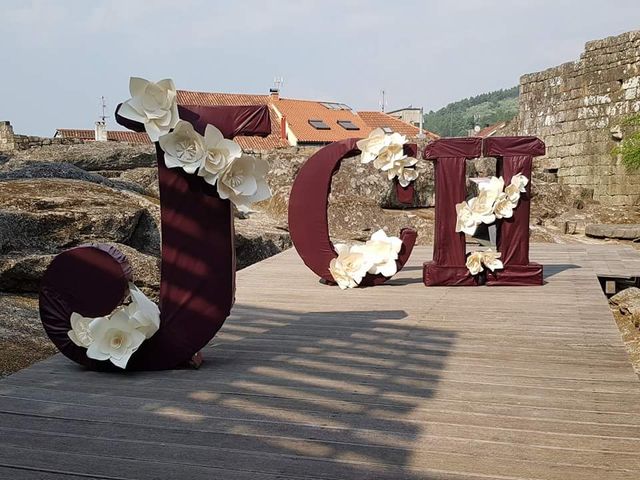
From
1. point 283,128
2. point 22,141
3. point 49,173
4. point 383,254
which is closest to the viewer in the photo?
point 383,254

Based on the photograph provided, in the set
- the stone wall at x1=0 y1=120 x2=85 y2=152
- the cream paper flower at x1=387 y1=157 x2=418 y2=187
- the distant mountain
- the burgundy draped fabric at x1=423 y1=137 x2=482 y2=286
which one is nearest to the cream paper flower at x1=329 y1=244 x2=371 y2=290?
the burgundy draped fabric at x1=423 y1=137 x2=482 y2=286

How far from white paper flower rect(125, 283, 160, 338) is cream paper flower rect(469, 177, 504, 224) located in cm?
321

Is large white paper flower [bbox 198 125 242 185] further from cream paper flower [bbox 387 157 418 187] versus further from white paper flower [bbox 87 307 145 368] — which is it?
cream paper flower [bbox 387 157 418 187]

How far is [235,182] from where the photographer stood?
3311mm

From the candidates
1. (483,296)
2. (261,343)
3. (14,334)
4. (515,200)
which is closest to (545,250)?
(515,200)

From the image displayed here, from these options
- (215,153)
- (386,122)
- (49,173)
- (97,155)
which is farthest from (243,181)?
(386,122)

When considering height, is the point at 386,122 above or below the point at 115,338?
above

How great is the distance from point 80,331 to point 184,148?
0.91m

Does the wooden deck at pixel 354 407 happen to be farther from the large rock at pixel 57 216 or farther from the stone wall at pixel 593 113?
the stone wall at pixel 593 113

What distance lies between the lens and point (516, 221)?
19.9ft

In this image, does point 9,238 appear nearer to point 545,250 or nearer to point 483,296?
point 483,296

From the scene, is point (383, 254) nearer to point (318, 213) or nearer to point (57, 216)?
point (318, 213)

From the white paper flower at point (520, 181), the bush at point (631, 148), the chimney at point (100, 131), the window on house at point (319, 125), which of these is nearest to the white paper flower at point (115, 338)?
the white paper flower at point (520, 181)

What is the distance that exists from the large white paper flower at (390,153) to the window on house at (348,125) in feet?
96.3
